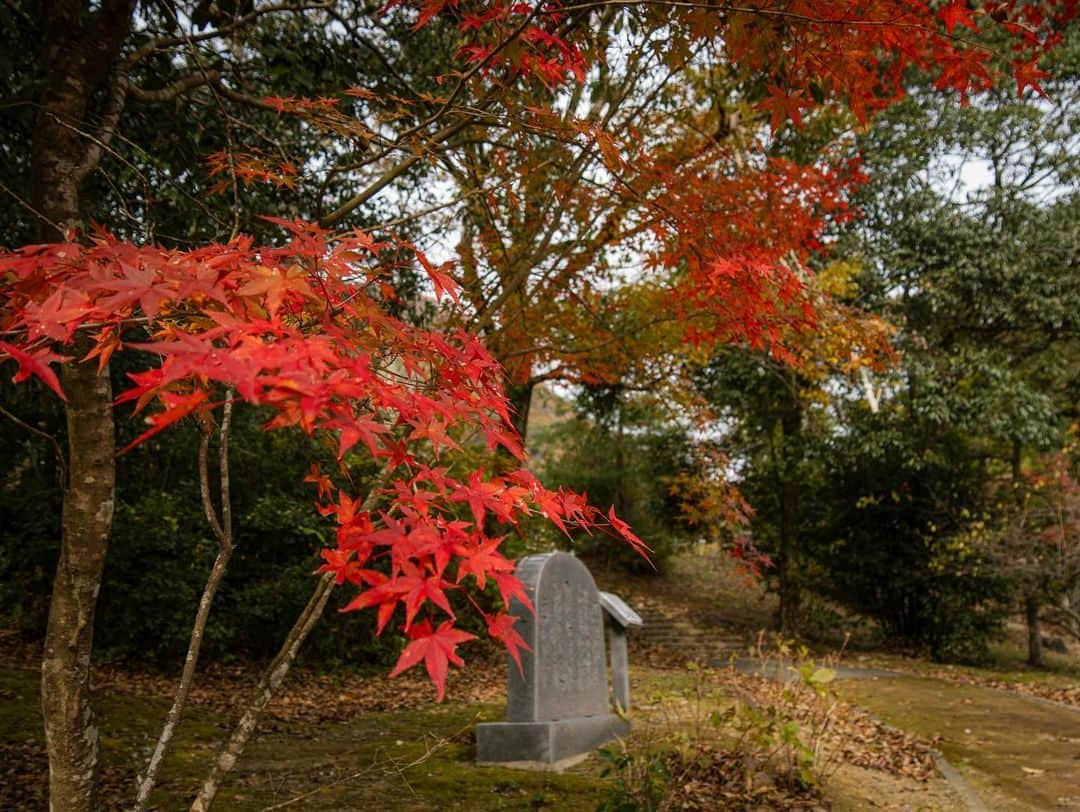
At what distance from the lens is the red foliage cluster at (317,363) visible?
1.21m

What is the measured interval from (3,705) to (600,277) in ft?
23.4

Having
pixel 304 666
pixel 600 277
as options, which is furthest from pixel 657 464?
pixel 304 666

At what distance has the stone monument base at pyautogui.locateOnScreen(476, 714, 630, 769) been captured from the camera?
4668 mm

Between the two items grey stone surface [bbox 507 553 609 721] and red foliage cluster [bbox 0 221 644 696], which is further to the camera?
grey stone surface [bbox 507 553 609 721]

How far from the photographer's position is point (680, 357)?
10.3 m

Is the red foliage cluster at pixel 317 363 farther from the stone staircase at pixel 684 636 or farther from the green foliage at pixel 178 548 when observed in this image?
the stone staircase at pixel 684 636

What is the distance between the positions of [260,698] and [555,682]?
112 inches

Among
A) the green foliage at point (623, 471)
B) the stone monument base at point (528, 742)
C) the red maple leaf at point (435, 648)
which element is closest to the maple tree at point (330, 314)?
the red maple leaf at point (435, 648)

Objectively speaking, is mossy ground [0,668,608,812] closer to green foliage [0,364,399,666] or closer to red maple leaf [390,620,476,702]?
green foliage [0,364,399,666]

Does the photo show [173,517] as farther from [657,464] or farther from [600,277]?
[657,464]

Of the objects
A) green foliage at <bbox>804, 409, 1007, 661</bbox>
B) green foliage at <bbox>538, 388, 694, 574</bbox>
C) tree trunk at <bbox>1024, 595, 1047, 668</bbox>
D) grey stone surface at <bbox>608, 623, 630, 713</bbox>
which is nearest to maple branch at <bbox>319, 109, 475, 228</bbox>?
grey stone surface at <bbox>608, 623, 630, 713</bbox>

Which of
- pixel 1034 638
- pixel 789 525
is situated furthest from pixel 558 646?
pixel 1034 638

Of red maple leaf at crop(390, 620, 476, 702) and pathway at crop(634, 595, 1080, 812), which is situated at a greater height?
red maple leaf at crop(390, 620, 476, 702)

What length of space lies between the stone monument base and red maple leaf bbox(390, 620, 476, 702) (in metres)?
3.78
